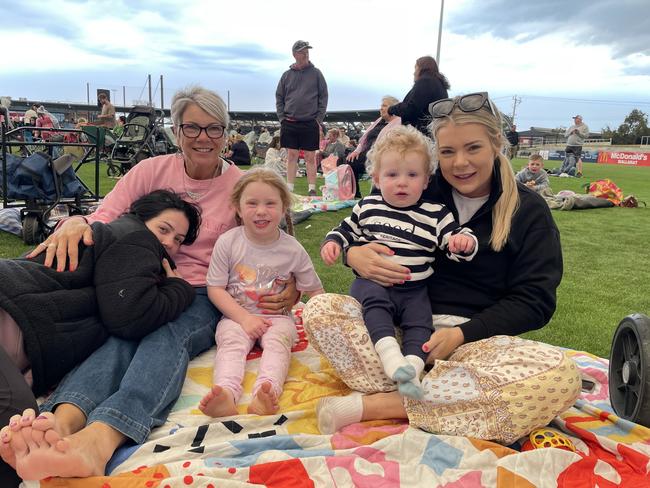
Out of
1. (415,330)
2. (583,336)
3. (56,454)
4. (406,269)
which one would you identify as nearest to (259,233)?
(406,269)

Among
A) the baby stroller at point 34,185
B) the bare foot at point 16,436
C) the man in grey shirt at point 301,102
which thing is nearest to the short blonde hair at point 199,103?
the bare foot at point 16,436

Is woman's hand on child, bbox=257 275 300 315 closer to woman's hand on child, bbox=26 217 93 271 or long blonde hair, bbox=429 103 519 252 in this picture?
woman's hand on child, bbox=26 217 93 271

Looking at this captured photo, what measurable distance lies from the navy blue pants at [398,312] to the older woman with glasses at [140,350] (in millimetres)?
613

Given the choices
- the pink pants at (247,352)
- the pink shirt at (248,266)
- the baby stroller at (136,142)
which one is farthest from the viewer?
the baby stroller at (136,142)

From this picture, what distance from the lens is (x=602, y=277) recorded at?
466 cm

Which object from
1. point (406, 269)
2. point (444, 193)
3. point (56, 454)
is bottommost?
point (56, 454)

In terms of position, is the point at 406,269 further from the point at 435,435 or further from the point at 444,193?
the point at 435,435

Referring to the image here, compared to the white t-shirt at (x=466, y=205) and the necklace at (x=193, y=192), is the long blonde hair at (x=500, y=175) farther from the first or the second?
the necklace at (x=193, y=192)

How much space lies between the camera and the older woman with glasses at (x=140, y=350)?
1426 mm

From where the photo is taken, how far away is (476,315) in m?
2.13

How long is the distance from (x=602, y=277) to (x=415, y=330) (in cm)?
339

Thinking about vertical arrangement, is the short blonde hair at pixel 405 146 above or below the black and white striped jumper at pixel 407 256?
above

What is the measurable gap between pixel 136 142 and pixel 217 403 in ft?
36.2

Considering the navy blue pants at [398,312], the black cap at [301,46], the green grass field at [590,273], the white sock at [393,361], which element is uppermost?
the black cap at [301,46]
